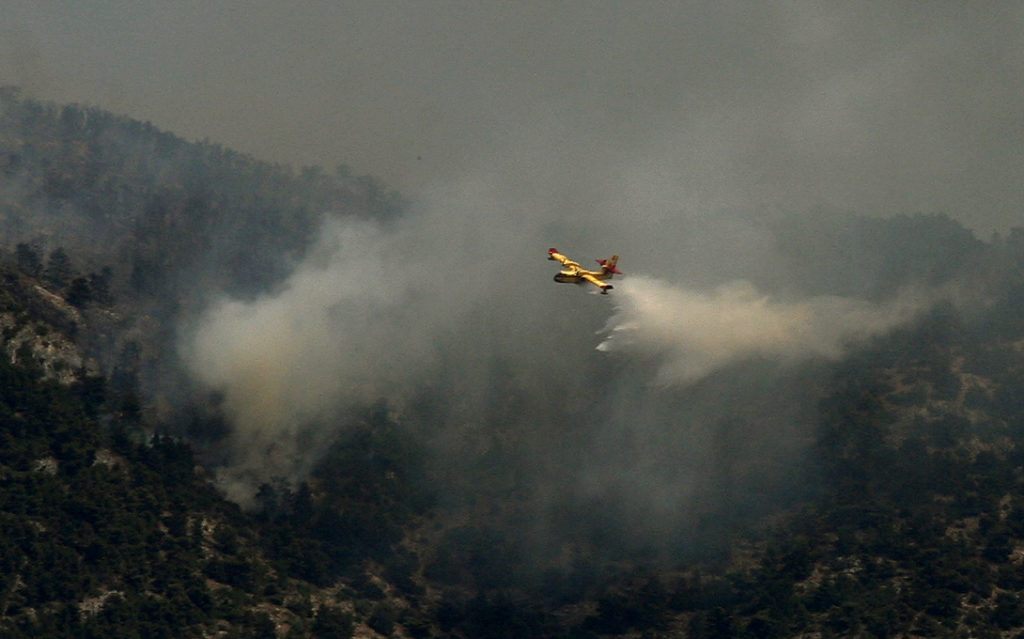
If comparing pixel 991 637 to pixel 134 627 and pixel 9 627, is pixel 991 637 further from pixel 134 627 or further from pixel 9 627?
pixel 9 627

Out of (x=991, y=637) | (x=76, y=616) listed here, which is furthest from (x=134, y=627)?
(x=991, y=637)

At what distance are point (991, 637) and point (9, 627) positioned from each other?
131 meters

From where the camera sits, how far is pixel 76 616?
196m

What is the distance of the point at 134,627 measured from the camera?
653ft

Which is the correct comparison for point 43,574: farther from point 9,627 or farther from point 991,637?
point 991,637

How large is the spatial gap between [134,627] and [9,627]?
17415mm

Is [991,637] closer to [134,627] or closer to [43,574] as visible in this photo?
[134,627]

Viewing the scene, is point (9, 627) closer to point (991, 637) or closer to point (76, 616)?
point (76, 616)

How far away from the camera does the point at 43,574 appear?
199125 mm

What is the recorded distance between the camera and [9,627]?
188 m

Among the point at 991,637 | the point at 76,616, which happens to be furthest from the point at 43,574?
the point at 991,637

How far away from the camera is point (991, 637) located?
199250 mm

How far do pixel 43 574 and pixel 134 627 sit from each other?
47.3ft

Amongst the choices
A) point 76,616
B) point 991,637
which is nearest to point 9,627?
point 76,616
